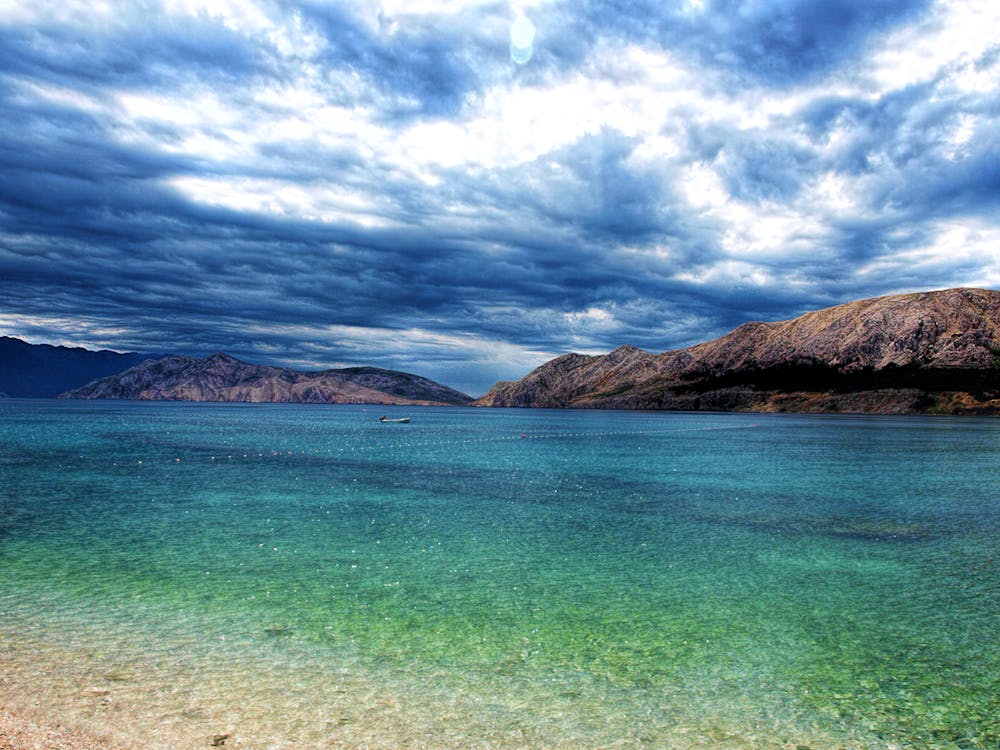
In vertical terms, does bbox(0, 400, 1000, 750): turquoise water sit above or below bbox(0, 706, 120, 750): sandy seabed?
below

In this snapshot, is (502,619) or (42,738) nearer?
(42,738)

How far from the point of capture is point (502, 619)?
1988 centimetres

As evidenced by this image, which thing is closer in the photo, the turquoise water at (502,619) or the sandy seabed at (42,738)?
the sandy seabed at (42,738)

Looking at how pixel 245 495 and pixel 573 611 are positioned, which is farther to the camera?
pixel 245 495

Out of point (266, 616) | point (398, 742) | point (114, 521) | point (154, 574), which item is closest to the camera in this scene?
point (398, 742)

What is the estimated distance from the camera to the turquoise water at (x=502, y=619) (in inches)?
522

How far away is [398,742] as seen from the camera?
39.9 feet

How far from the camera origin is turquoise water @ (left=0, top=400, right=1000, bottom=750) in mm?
13266

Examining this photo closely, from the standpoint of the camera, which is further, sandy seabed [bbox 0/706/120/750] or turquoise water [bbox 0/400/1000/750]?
turquoise water [bbox 0/400/1000/750]

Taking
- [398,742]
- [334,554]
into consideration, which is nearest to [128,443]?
[334,554]

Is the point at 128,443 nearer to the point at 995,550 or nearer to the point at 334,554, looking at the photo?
the point at 334,554

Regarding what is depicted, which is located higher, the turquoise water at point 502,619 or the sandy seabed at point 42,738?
the sandy seabed at point 42,738

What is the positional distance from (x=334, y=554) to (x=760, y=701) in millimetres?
18943

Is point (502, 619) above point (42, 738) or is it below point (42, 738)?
below
